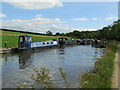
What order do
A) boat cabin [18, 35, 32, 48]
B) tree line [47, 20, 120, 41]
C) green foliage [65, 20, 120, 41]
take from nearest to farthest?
boat cabin [18, 35, 32, 48], green foliage [65, 20, 120, 41], tree line [47, 20, 120, 41]

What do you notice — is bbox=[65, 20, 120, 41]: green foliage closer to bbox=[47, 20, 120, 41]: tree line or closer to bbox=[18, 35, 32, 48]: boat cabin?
bbox=[47, 20, 120, 41]: tree line

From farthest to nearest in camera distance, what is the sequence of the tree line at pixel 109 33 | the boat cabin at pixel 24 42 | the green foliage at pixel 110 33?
the tree line at pixel 109 33, the green foliage at pixel 110 33, the boat cabin at pixel 24 42

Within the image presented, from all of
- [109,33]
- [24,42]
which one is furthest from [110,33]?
[24,42]

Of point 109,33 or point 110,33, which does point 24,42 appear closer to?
point 110,33

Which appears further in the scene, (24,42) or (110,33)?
(110,33)

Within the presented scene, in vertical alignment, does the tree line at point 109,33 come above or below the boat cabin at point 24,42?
above

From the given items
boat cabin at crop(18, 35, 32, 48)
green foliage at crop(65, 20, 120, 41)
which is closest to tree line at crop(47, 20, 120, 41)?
green foliage at crop(65, 20, 120, 41)

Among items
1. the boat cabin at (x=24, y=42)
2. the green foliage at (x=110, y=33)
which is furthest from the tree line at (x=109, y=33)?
the boat cabin at (x=24, y=42)

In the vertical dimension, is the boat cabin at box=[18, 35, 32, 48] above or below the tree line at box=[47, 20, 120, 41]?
below

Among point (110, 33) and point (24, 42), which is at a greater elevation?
point (110, 33)

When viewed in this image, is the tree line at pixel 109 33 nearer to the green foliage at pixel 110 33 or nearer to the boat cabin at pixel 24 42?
the green foliage at pixel 110 33

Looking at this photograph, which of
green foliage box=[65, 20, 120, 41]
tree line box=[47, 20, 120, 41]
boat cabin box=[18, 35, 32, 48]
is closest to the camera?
boat cabin box=[18, 35, 32, 48]

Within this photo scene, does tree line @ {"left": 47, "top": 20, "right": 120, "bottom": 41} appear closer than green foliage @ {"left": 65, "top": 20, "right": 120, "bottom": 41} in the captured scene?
No

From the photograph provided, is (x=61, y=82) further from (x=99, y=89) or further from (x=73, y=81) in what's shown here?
(x=99, y=89)
